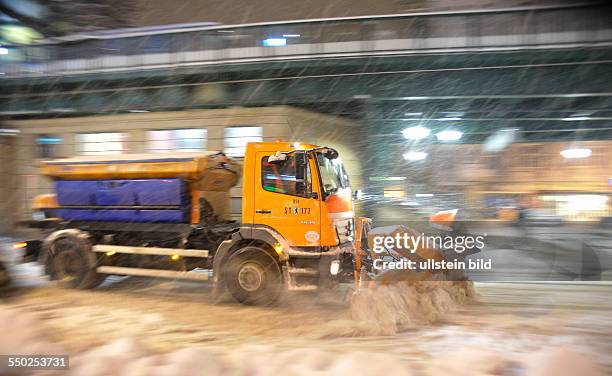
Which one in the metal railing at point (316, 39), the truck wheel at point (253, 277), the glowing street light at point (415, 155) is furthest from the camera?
the glowing street light at point (415, 155)

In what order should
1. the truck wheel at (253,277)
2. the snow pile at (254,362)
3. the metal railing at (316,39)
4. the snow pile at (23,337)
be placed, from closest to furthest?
the snow pile at (254,362) < the snow pile at (23,337) < the truck wheel at (253,277) < the metal railing at (316,39)

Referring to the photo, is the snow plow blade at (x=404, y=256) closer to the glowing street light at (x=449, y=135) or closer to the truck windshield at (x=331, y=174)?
the truck windshield at (x=331, y=174)

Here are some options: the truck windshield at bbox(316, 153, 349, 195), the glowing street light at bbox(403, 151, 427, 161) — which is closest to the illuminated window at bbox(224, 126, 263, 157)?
the glowing street light at bbox(403, 151, 427, 161)

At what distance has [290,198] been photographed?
22.5 feet

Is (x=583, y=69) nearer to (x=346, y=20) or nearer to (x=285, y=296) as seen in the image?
(x=346, y=20)

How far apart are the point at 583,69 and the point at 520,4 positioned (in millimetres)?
2201

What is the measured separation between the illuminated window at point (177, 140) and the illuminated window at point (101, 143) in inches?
31.5

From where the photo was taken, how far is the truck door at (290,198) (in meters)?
6.79

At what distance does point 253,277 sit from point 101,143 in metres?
8.79

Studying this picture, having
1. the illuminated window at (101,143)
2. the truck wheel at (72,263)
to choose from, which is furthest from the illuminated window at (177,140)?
the truck wheel at (72,263)

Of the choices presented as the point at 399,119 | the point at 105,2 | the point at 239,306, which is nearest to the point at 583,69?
the point at 399,119

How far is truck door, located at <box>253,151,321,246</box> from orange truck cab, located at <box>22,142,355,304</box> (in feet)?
0.05

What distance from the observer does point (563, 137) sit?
11.0 meters

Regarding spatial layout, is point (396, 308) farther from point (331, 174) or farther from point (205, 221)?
point (205, 221)
